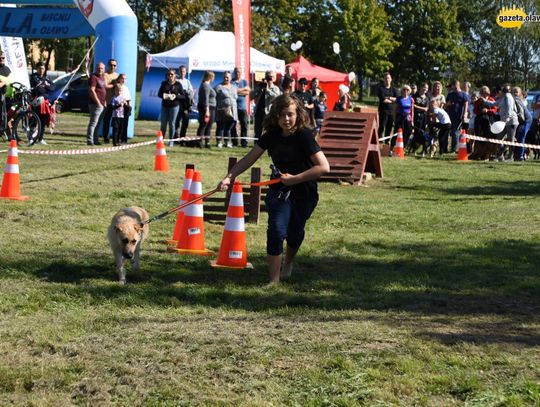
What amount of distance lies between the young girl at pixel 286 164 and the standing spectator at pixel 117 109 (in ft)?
42.2

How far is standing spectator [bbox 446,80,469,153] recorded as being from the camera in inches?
961

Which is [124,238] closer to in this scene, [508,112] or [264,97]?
[264,97]

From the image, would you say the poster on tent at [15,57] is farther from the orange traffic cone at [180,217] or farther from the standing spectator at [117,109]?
the orange traffic cone at [180,217]

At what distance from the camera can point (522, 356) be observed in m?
5.62

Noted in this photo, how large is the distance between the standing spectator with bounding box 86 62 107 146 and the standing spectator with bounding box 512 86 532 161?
10.3 meters

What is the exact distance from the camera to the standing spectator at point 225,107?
844 inches

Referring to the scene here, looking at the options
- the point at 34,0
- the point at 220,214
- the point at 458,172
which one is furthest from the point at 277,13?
the point at 220,214

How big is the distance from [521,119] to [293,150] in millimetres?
16795

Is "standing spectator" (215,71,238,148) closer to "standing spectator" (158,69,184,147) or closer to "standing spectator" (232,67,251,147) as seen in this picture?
"standing spectator" (232,67,251,147)

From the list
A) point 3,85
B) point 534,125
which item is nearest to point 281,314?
point 3,85

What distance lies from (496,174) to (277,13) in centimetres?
5183

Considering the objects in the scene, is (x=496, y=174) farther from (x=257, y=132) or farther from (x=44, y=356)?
(x=44, y=356)

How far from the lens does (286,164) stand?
7949mm

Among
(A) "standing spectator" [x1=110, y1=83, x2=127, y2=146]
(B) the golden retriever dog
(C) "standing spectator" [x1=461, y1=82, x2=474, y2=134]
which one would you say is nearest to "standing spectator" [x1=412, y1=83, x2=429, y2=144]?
(C) "standing spectator" [x1=461, y1=82, x2=474, y2=134]
